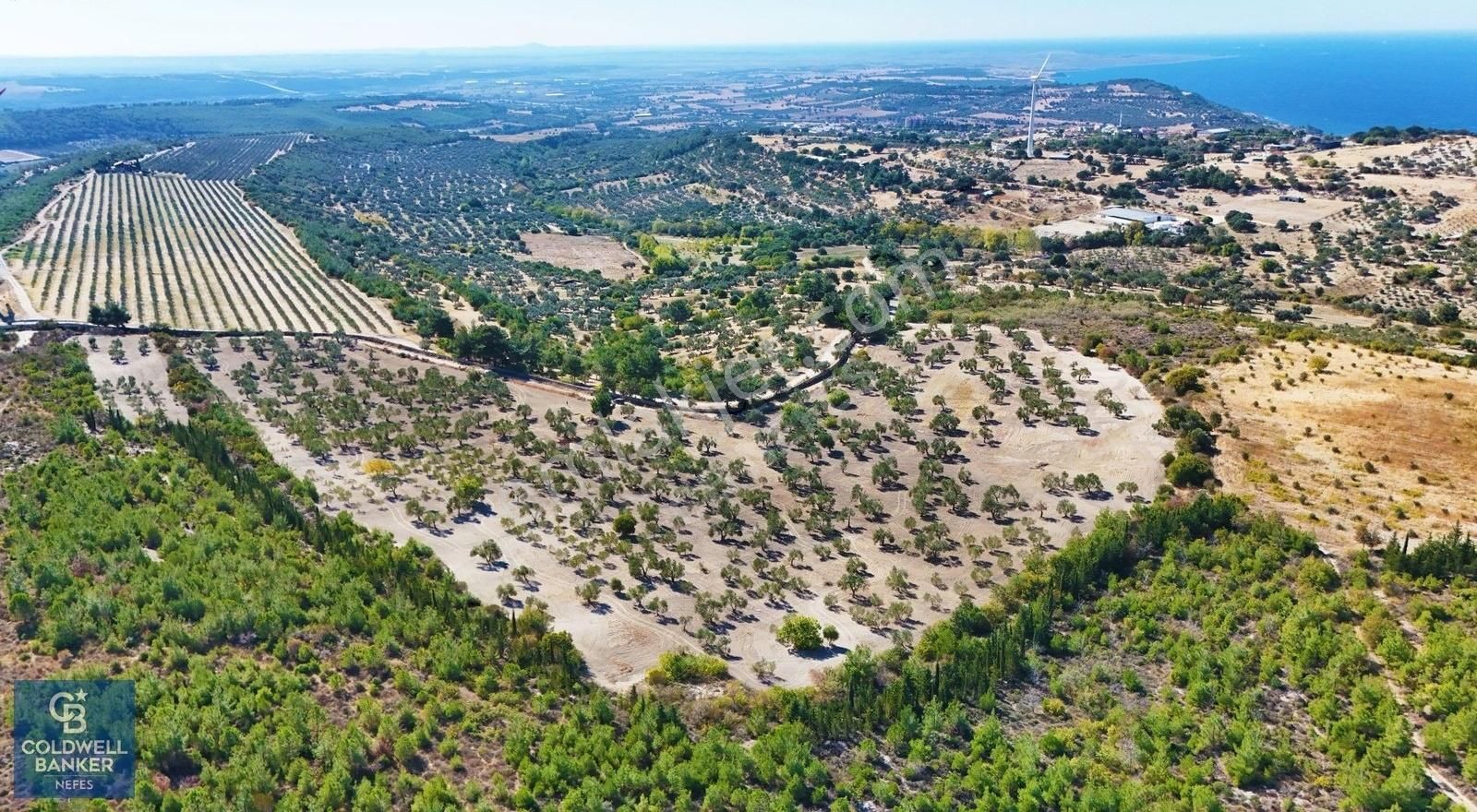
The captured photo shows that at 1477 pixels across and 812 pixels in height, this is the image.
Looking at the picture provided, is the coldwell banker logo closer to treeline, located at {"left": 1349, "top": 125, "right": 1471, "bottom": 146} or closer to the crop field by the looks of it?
treeline, located at {"left": 1349, "top": 125, "right": 1471, "bottom": 146}

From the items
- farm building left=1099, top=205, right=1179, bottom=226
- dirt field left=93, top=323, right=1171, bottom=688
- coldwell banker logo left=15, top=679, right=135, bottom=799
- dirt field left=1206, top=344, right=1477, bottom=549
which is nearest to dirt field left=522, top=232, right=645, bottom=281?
dirt field left=93, top=323, right=1171, bottom=688

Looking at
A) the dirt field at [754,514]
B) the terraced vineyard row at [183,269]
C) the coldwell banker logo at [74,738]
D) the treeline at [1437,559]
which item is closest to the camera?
the coldwell banker logo at [74,738]

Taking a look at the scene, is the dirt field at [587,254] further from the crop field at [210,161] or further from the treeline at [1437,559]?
the treeline at [1437,559]

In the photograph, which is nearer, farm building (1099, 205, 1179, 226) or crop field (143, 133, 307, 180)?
farm building (1099, 205, 1179, 226)

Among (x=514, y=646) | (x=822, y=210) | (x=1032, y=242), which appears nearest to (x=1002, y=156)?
(x=822, y=210)

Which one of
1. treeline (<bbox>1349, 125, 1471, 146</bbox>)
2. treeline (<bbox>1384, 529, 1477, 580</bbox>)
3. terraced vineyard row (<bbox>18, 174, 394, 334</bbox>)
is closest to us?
treeline (<bbox>1384, 529, 1477, 580</bbox>)

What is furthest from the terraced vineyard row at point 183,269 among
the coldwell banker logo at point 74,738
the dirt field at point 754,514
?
the coldwell banker logo at point 74,738
